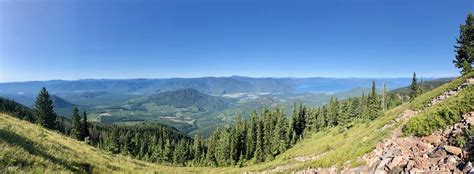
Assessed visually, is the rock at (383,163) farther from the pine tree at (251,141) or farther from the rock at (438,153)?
the pine tree at (251,141)

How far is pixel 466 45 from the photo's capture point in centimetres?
6222

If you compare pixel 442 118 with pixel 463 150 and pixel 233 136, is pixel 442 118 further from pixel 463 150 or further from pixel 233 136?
pixel 233 136

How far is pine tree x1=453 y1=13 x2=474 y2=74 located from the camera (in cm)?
6028

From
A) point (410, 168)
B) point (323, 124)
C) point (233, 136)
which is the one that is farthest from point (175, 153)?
point (410, 168)

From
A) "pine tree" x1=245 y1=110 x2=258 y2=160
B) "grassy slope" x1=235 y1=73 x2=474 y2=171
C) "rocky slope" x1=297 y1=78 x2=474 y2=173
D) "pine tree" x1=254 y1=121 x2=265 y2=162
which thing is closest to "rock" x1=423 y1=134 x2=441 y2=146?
"rocky slope" x1=297 y1=78 x2=474 y2=173

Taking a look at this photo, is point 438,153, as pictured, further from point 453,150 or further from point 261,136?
point 261,136

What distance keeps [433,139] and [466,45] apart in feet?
192

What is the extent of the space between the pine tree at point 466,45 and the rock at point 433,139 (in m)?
52.2

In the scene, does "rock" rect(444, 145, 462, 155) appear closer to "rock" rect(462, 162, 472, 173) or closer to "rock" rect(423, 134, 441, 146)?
"rock" rect(462, 162, 472, 173)

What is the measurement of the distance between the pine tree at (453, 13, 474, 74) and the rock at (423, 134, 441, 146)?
52206 millimetres

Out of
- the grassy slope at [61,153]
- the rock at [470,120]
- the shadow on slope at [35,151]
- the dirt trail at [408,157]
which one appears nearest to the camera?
the grassy slope at [61,153]

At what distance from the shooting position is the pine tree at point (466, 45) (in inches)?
2373

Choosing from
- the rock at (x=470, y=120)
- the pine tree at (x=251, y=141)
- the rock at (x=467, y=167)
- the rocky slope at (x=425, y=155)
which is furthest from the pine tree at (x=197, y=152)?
the rock at (x=467, y=167)

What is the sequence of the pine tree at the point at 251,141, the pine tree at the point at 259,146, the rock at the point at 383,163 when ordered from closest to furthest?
1. the rock at the point at 383,163
2. the pine tree at the point at 259,146
3. the pine tree at the point at 251,141
